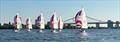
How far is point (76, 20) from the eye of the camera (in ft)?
372

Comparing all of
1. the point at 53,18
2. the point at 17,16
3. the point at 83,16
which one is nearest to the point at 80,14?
the point at 83,16

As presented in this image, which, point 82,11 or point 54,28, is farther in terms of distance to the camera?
point 54,28

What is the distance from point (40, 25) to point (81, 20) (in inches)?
1313

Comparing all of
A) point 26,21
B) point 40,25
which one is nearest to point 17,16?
point 40,25

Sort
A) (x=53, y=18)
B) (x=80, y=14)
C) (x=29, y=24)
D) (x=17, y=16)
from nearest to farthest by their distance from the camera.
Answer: (x=80, y=14) → (x=53, y=18) → (x=17, y=16) → (x=29, y=24)

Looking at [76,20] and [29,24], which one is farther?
[29,24]

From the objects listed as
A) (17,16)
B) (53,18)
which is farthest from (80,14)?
(17,16)

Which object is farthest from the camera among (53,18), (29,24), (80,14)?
(29,24)

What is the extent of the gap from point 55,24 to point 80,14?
27248mm

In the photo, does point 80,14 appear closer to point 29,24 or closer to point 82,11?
point 82,11

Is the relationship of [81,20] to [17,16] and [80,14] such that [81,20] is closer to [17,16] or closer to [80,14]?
[80,14]

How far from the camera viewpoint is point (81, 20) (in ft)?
373

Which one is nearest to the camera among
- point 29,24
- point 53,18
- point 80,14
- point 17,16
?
point 80,14

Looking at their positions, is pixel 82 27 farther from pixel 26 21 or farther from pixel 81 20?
pixel 26 21
